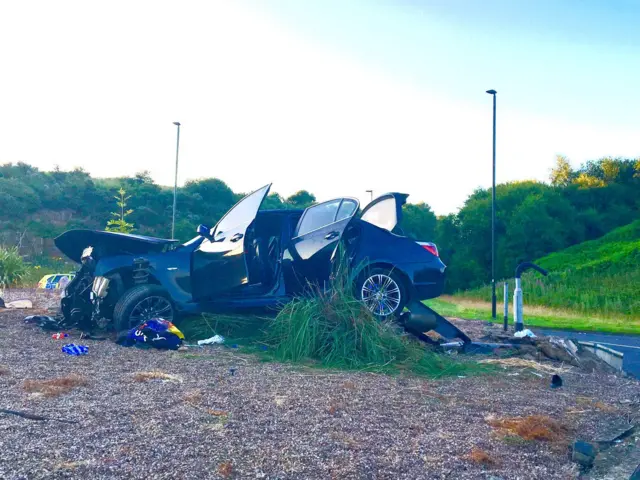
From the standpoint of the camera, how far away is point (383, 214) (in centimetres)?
899

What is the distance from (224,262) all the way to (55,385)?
3.59 m

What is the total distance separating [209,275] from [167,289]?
1.86ft

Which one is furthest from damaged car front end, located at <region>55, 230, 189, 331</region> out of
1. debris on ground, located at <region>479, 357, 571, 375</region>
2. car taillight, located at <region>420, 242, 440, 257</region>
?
debris on ground, located at <region>479, 357, 571, 375</region>

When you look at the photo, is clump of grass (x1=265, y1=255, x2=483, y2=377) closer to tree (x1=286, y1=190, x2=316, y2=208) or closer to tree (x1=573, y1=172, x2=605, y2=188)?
tree (x1=286, y1=190, x2=316, y2=208)

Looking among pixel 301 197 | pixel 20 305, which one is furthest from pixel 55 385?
pixel 301 197

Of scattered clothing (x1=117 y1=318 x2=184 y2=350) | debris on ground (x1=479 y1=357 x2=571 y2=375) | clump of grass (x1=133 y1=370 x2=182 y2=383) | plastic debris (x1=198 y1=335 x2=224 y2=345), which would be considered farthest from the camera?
plastic debris (x1=198 y1=335 x2=224 y2=345)

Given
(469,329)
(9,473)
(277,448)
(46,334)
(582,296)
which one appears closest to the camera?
(9,473)

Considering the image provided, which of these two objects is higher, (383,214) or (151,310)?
(383,214)

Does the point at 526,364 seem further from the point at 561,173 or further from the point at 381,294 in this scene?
the point at 561,173

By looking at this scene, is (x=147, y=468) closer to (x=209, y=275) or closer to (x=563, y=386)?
(x=563, y=386)

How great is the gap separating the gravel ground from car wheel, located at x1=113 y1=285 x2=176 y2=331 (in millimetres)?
1330

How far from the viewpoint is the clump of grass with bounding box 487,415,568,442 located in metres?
4.12

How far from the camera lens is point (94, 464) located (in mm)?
A: 3234

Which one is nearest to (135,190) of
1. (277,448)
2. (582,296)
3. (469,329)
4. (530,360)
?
(582,296)
